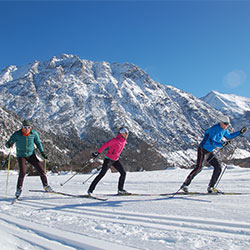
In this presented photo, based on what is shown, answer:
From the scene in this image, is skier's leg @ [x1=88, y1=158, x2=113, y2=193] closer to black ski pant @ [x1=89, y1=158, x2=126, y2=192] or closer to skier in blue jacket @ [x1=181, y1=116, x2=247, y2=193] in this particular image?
black ski pant @ [x1=89, y1=158, x2=126, y2=192]

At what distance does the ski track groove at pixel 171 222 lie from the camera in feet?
10.4

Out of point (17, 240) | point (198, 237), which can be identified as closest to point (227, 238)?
point (198, 237)

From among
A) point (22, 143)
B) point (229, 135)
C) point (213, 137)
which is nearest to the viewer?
point (213, 137)

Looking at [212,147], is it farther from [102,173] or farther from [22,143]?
[22,143]

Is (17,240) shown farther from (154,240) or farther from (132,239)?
(154,240)

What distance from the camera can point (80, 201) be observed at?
5.75 metres

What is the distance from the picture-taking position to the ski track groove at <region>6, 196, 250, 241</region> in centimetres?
316

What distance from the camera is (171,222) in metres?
3.68

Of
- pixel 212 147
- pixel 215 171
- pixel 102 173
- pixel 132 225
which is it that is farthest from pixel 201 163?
pixel 132 225

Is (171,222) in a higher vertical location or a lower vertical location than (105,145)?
lower

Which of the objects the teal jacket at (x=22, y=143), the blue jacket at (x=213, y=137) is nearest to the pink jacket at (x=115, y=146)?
the blue jacket at (x=213, y=137)

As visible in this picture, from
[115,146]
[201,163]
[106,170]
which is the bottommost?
[106,170]

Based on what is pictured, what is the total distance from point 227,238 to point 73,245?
6.44ft

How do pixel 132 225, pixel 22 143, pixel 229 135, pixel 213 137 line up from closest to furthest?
pixel 132 225, pixel 213 137, pixel 229 135, pixel 22 143
